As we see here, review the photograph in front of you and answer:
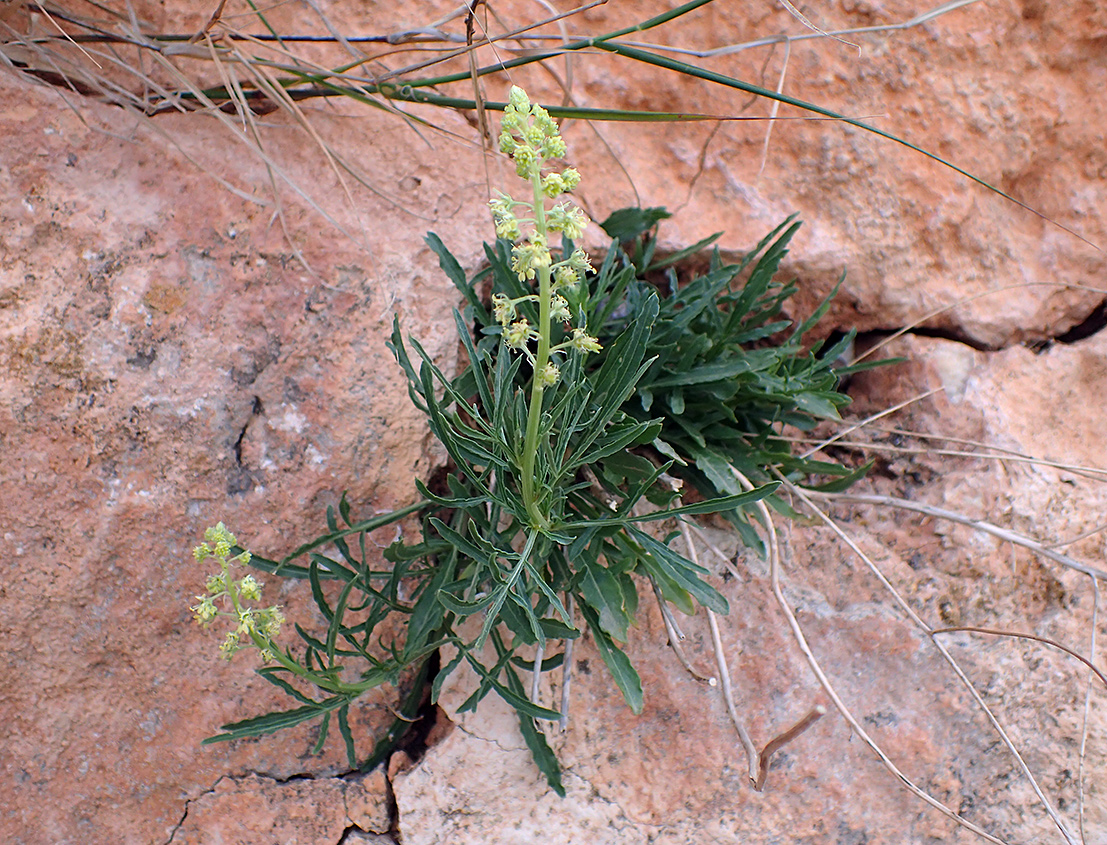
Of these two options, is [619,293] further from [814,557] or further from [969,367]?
[969,367]

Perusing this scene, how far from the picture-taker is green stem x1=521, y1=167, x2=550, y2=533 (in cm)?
105

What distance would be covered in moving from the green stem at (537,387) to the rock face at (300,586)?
0.44 metres

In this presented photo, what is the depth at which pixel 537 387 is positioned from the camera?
1.22 meters

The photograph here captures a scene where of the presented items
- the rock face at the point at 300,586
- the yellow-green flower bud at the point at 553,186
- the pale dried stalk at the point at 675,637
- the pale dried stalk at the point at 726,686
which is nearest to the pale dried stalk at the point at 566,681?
the rock face at the point at 300,586

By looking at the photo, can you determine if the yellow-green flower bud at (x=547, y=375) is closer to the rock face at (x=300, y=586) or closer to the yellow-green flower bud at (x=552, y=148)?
the yellow-green flower bud at (x=552, y=148)

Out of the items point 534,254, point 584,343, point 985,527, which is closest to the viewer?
point 534,254

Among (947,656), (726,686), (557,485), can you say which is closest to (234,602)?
(557,485)

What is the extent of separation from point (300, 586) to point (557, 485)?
0.66 metres

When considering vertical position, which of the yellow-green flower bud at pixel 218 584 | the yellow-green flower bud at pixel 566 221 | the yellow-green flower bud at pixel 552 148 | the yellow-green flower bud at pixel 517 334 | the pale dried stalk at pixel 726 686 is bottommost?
the pale dried stalk at pixel 726 686

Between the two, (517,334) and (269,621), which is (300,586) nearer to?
(269,621)

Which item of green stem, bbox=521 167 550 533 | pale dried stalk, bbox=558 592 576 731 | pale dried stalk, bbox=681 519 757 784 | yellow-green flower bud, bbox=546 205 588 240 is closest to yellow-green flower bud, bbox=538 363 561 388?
green stem, bbox=521 167 550 533

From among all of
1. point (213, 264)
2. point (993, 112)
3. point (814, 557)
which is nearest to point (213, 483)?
point (213, 264)

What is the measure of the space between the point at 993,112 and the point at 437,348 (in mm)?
1755

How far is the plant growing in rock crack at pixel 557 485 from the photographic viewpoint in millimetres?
1448
